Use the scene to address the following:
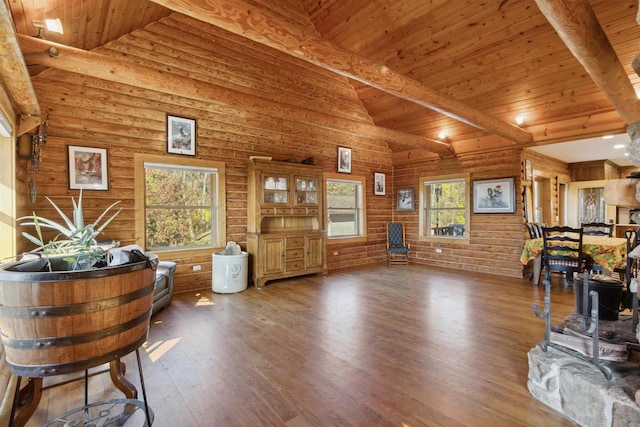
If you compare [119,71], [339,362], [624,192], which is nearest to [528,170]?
[624,192]

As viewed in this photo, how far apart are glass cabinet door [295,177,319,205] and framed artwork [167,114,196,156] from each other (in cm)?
183

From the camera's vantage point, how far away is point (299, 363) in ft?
8.20

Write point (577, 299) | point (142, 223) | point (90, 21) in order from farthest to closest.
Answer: point (142, 223), point (90, 21), point (577, 299)

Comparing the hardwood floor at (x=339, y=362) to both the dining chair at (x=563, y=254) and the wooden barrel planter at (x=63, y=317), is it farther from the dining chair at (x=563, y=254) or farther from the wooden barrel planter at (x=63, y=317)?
the wooden barrel planter at (x=63, y=317)

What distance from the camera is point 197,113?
4.79 metres

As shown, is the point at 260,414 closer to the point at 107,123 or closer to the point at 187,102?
the point at 107,123

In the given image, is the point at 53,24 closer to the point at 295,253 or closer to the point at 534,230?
the point at 295,253

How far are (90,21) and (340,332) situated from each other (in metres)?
4.38

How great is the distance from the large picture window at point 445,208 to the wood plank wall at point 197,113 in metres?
2.37

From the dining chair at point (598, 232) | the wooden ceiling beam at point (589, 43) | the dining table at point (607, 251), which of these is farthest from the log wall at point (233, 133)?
the wooden ceiling beam at point (589, 43)

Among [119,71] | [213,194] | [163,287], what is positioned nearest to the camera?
[119,71]

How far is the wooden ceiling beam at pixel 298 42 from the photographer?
2197mm

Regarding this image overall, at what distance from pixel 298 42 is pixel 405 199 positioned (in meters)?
5.51

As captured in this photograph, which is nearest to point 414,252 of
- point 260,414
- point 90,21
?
point 260,414
